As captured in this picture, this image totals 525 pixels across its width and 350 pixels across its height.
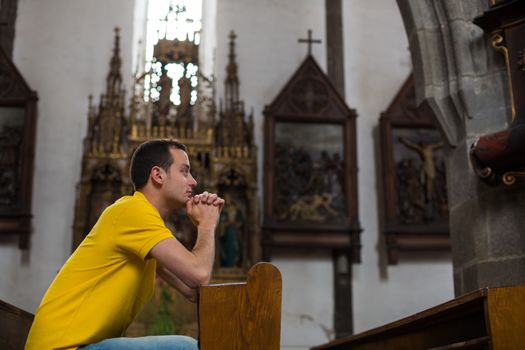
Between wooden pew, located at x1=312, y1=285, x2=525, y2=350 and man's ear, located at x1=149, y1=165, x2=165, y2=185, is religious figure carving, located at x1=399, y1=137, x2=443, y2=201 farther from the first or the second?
man's ear, located at x1=149, y1=165, x2=165, y2=185

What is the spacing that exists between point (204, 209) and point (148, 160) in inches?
11.9

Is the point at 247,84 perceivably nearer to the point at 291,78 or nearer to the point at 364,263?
the point at 291,78

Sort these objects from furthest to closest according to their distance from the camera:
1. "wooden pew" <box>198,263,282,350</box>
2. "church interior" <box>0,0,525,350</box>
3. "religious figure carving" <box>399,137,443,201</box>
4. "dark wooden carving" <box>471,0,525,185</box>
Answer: "religious figure carving" <box>399,137,443,201</box>
"church interior" <box>0,0,525,350</box>
"dark wooden carving" <box>471,0,525,185</box>
"wooden pew" <box>198,263,282,350</box>

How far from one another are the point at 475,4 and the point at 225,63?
17.2 ft

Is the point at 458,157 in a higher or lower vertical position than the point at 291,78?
lower

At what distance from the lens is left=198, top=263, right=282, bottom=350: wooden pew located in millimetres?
2068

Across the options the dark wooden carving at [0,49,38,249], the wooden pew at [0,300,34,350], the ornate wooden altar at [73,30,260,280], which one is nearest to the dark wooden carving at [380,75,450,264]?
the ornate wooden altar at [73,30,260,280]

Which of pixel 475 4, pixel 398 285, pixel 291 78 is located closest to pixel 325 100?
pixel 291 78

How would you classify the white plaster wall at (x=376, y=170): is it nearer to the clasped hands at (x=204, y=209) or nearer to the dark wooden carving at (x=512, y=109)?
the dark wooden carving at (x=512, y=109)

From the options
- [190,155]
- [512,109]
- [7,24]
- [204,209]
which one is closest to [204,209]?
[204,209]

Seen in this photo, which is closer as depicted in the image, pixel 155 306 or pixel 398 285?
pixel 155 306

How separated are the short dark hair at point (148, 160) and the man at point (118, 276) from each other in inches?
3.4

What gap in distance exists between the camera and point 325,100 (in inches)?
353

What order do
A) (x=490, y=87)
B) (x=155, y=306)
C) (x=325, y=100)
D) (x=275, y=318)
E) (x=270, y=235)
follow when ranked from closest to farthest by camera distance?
(x=275, y=318) → (x=490, y=87) → (x=155, y=306) → (x=270, y=235) → (x=325, y=100)
